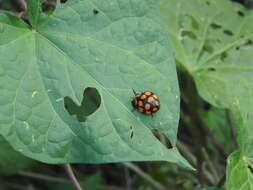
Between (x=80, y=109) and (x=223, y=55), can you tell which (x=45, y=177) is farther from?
(x=223, y=55)

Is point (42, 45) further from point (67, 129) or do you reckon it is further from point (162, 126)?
point (162, 126)

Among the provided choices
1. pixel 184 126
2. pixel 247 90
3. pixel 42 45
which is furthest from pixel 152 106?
pixel 184 126

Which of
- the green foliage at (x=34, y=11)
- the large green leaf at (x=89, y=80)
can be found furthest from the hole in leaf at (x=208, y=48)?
the green foliage at (x=34, y=11)

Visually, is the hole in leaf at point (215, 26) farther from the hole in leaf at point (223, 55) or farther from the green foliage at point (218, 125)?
the green foliage at point (218, 125)

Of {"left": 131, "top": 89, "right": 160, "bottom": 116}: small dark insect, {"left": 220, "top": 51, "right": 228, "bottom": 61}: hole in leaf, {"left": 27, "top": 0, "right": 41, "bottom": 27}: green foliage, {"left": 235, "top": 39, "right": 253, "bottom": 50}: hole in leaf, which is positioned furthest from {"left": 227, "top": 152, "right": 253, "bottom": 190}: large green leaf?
{"left": 27, "top": 0, "right": 41, "bottom": 27}: green foliage

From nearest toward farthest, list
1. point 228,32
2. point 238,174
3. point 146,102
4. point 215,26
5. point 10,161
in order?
point 146,102 → point 238,174 → point 10,161 → point 215,26 → point 228,32

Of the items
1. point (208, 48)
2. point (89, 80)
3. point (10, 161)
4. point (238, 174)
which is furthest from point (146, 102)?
point (10, 161)

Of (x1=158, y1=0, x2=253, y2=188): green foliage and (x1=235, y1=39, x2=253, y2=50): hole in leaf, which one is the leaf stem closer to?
(x1=158, y1=0, x2=253, y2=188): green foliage
